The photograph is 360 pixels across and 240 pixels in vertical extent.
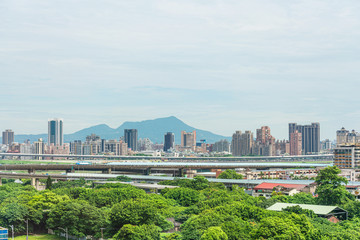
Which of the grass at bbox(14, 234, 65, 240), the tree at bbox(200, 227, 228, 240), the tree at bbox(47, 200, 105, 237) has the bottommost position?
the grass at bbox(14, 234, 65, 240)

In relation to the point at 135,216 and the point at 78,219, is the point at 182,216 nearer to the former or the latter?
the point at 135,216

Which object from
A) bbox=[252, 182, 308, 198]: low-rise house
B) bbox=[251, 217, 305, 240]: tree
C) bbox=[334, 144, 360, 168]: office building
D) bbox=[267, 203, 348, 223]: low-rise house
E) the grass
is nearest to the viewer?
bbox=[251, 217, 305, 240]: tree

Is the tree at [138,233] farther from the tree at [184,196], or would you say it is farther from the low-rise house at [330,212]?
the tree at [184,196]

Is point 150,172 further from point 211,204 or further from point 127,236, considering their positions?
point 127,236

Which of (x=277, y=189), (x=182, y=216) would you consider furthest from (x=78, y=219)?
(x=277, y=189)

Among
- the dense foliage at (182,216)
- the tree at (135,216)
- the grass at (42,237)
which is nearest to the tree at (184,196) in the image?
A: the dense foliage at (182,216)

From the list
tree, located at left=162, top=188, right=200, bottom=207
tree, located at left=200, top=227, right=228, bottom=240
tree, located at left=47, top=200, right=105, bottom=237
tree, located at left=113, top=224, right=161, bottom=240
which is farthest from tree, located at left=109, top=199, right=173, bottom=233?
tree, located at left=162, top=188, right=200, bottom=207

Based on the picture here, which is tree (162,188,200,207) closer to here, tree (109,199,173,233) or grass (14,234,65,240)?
tree (109,199,173,233)
